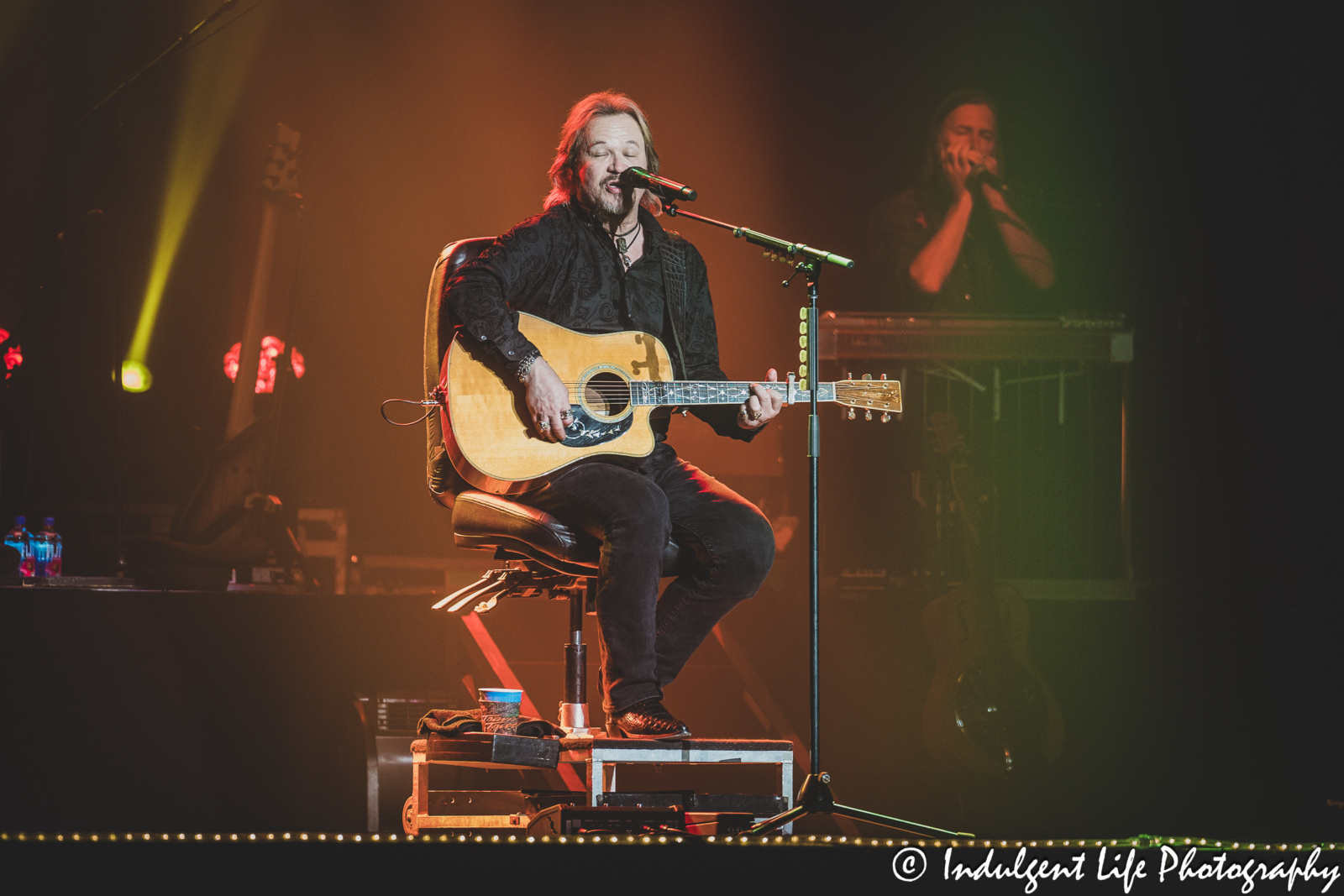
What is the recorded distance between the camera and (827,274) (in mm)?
5656

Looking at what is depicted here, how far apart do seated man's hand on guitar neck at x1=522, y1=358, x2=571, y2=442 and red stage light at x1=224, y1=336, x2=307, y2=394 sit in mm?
3799

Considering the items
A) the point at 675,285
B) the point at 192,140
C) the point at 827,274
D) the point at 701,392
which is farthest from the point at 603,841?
the point at 192,140

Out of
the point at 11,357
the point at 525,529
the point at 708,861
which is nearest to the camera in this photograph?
the point at 708,861

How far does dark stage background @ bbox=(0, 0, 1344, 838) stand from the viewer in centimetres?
414

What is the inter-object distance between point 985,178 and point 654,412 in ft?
10.1

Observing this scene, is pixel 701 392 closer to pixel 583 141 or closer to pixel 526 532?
pixel 526 532

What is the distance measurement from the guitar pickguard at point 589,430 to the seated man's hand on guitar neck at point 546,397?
1.9 inches

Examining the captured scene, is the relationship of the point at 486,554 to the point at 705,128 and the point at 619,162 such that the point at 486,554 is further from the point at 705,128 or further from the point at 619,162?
the point at 619,162

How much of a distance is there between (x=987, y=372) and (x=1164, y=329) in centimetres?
74

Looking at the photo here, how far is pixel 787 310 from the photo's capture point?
5590 mm

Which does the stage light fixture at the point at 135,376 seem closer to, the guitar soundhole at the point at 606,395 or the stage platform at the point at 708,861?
the guitar soundhole at the point at 606,395

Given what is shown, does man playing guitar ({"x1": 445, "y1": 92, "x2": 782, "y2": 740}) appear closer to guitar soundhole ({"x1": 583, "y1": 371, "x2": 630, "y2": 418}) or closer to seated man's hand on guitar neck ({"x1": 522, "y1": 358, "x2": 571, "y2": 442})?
seated man's hand on guitar neck ({"x1": 522, "y1": 358, "x2": 571, "y2": 442})

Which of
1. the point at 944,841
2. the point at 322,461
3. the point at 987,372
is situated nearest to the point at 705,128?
the point at 987,372

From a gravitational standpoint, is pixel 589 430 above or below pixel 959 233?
below
